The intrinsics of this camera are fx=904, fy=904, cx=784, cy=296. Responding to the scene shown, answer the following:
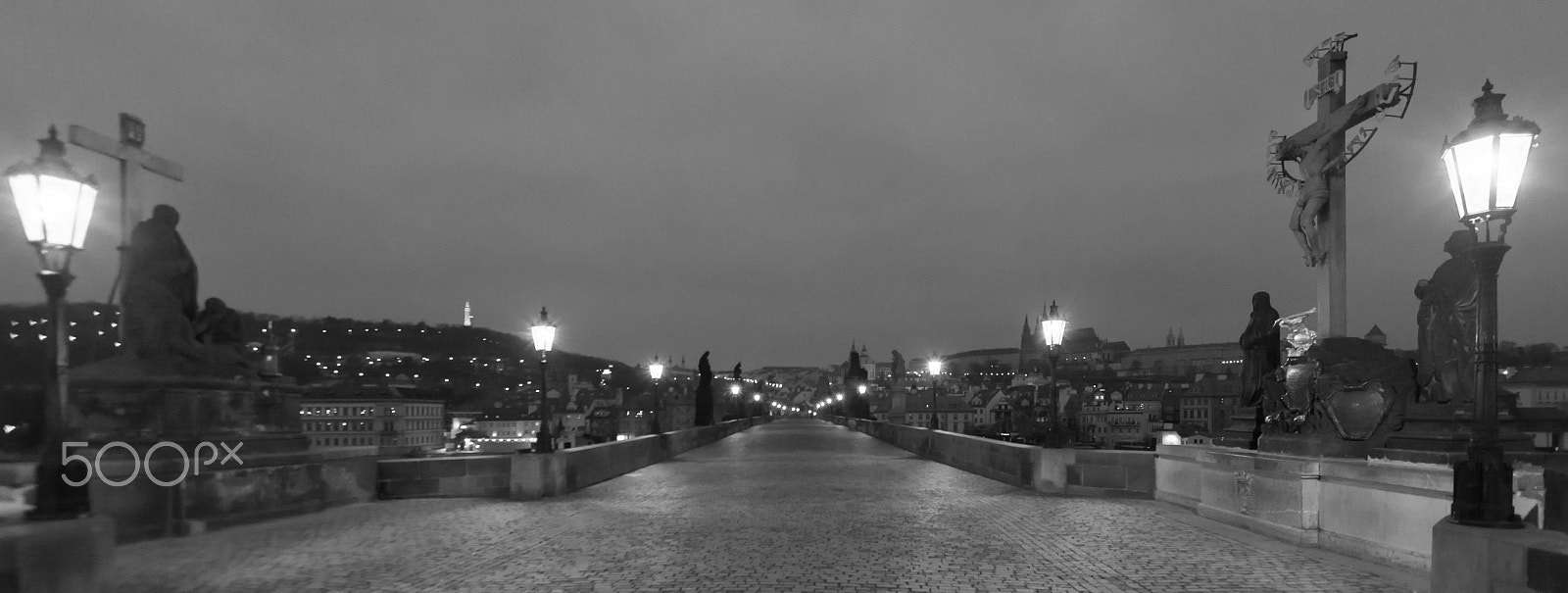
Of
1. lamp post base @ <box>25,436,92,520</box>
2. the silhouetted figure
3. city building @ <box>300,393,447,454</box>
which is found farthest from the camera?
the silhouetted figure

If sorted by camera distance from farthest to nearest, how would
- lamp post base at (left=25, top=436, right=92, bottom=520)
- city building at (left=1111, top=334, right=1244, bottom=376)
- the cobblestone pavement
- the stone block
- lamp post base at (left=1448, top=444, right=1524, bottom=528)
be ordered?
city building at (left=1111, top=334, right=1244, bottom=376) < the stone block < the cobblestone pavement < lamp post base at (left=25, top=436, right=92, bottom=520) < lamp post base at (left=1448, top=444, right=1524, bottom=528)

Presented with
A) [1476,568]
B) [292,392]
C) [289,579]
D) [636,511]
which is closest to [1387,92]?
[1476,568]

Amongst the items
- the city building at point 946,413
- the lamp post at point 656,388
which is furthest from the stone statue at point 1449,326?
the city building at point 946,413

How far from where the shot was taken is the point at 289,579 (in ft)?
24.4

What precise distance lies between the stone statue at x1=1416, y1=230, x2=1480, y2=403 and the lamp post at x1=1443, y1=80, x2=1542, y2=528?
4.73m

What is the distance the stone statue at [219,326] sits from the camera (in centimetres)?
1203

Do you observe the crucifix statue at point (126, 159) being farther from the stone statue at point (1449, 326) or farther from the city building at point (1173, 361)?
the city building at point (1173, 361)

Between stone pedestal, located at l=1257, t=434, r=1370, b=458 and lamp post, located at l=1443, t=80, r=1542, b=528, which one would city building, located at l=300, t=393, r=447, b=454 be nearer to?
stone pedestal, located at l=1257, t=434, r=1370, b=458

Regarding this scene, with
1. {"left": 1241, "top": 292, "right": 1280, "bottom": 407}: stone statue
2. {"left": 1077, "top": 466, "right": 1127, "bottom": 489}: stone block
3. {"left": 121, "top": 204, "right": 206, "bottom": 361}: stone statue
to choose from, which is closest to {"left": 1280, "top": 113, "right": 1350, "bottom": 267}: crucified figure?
{"left": 1241, "top": 292, "right": 1280, "bottom": 407}: stone statue

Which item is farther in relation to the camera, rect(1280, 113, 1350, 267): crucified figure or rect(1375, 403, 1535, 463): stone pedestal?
rect(1280, 113, 1350, 267): crucified figure

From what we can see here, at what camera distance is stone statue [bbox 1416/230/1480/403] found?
31.6ft

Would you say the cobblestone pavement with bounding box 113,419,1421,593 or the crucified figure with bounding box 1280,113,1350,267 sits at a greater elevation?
the crucified figure with bounding box 1280,113,1350,267

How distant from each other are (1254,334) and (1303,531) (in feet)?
18.7

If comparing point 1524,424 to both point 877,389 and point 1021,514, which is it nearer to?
point 1021,514
